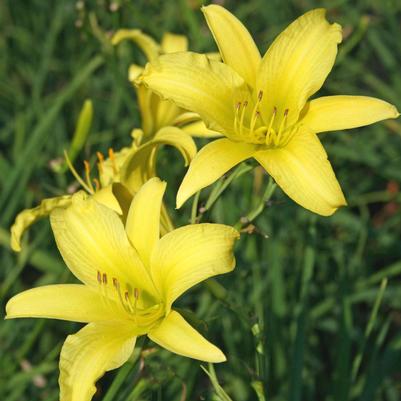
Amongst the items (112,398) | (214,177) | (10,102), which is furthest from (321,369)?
(10,102)

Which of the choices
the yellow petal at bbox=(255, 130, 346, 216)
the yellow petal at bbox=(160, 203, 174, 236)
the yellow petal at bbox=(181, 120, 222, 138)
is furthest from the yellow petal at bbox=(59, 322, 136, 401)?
the yellow petal at bbox=(181, 120, 222, 138)

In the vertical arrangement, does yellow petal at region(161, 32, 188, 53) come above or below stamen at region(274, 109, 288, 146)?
→ below

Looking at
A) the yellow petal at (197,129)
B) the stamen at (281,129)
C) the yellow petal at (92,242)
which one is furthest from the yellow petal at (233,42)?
the yellow petal at (92,242)

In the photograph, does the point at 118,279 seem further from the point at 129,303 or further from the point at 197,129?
the point at 197,129

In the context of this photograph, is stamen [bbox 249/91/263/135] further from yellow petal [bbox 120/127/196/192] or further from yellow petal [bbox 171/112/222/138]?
yellow petal [bbox 171/112/222/138]

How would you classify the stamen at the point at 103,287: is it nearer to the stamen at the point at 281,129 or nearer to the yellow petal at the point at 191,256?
the yellow petal at the point at 191,256

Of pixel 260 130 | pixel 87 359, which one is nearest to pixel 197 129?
pixel 260 130
